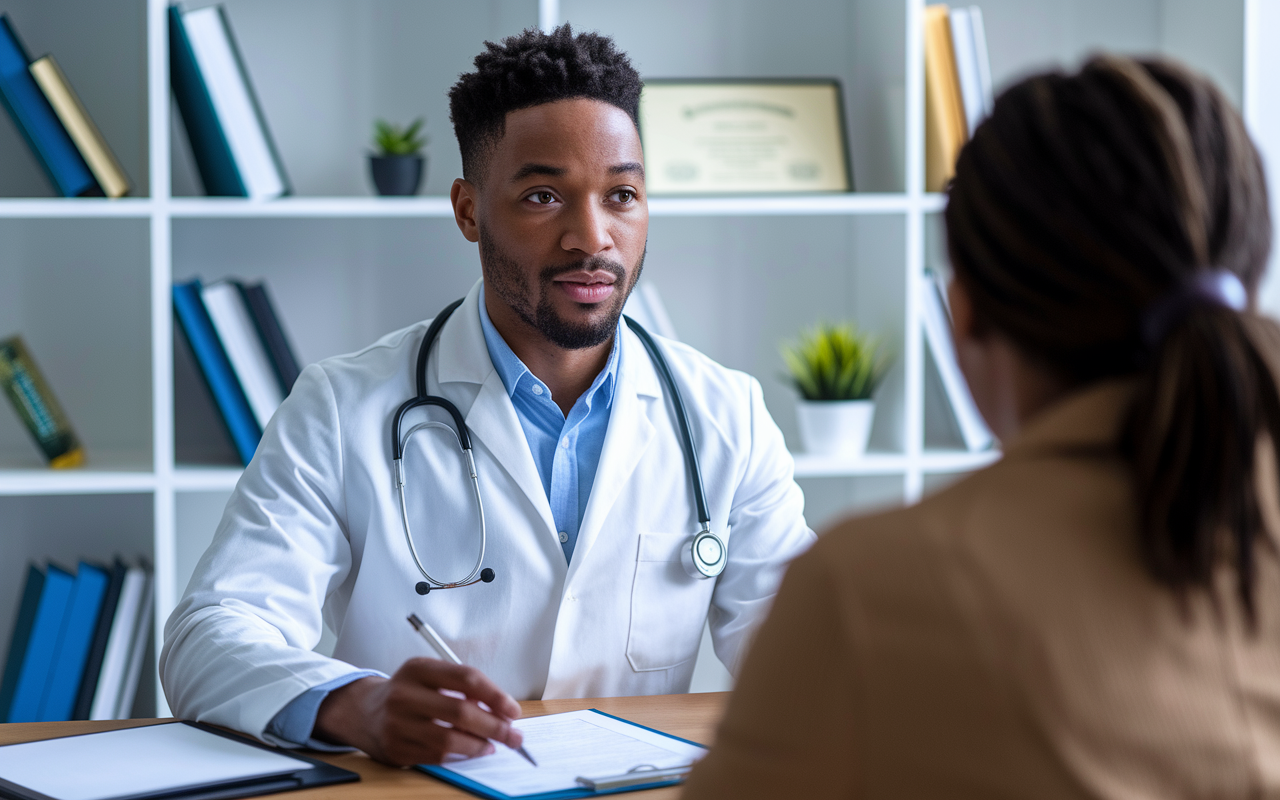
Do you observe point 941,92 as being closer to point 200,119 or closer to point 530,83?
point 530,83

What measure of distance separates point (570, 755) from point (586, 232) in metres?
0.68

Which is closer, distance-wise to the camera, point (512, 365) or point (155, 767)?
point (155, 767)

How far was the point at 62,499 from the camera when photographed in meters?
2.13

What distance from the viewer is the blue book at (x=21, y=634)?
188cm

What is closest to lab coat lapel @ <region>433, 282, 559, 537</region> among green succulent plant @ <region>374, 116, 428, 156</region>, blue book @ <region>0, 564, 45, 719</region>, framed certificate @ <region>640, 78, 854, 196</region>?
green succulent plant @ <region>374, 116, 428, 156</region>

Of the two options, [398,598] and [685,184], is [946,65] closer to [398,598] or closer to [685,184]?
[685,184]

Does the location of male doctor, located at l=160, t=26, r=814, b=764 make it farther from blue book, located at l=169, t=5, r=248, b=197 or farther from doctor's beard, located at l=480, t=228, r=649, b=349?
blue book, located at l=169, t=5, r=248, b=197

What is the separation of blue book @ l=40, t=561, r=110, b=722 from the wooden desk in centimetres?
81

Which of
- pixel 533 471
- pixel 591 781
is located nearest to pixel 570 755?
pixel 591 781

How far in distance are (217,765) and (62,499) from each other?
1404 millimetres

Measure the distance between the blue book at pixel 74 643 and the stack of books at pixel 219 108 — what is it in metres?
0.71

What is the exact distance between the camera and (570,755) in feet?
3.26

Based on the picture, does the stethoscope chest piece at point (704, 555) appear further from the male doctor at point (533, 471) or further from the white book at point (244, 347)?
the white book at point (244, 347)

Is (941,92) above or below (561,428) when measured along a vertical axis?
above
